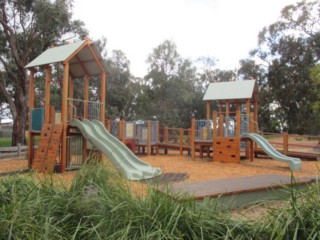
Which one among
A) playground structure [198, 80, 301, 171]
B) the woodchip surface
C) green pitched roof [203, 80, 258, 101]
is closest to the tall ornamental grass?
the woodchip surface

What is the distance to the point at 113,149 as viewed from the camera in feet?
34.6

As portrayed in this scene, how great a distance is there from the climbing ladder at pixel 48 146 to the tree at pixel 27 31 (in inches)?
425

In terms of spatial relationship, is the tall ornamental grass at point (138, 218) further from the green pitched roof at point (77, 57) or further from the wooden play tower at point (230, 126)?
the wooden play tower at point (230, 126)

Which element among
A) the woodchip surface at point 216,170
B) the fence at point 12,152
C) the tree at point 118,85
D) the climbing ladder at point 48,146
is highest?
the tree at point 118,85

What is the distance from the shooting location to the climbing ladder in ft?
34.0

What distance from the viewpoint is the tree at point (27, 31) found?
19531mm

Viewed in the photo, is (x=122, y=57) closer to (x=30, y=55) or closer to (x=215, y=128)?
(x=30, y=55)

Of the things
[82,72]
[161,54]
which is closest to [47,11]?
[82,72]

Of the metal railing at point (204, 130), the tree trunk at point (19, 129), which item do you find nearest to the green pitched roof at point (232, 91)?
the metal railing at point (204, 130)

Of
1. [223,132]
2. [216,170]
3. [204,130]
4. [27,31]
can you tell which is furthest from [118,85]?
[216,170]

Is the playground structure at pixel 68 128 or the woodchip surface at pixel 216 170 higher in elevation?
the playground structure at pixel 68 128

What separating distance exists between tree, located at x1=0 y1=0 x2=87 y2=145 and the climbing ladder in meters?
10.8

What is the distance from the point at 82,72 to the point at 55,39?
8.74 m

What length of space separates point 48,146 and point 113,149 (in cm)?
213
